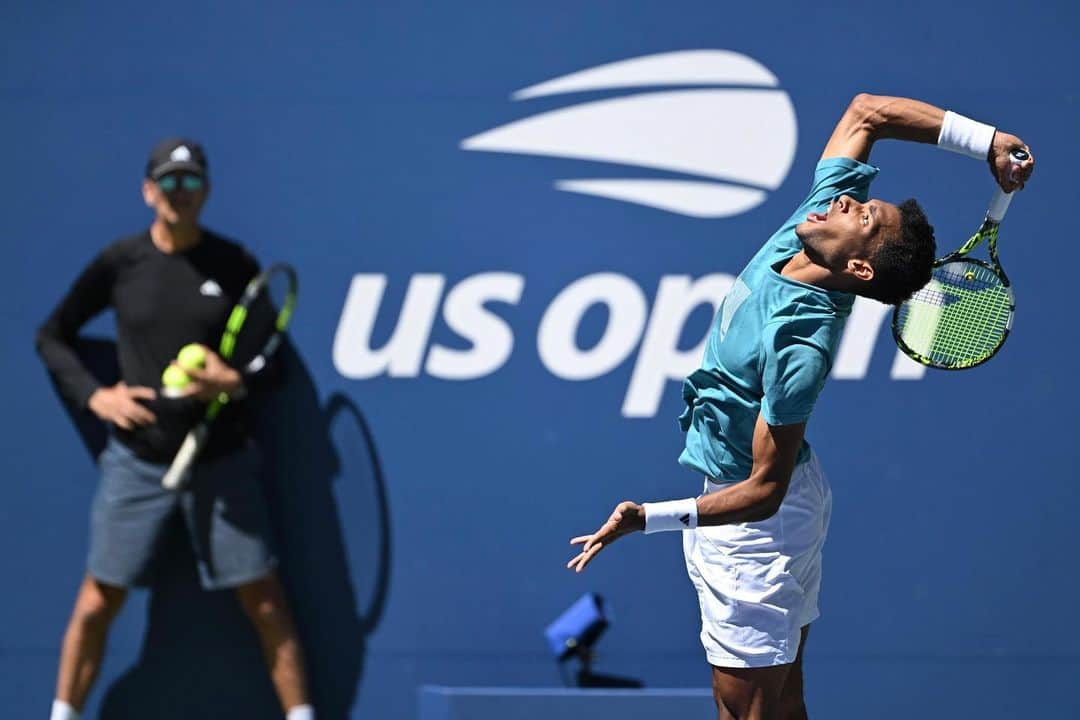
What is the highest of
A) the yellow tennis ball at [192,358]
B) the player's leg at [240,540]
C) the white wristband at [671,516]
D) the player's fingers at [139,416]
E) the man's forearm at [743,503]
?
the man's forearm at [743,503]

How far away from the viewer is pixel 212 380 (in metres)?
4.40

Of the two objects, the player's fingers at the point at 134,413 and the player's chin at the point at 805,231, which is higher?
the player's chin at the point at 805,231

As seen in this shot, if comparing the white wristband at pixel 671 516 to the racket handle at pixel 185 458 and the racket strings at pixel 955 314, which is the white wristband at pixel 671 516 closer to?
the racket strings at pixel 955 314

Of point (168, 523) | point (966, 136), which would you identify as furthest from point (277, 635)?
point (966, 136)

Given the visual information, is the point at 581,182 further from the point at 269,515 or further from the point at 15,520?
the point at 15,520

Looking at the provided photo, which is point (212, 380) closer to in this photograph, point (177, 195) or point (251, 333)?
point (251, 333)

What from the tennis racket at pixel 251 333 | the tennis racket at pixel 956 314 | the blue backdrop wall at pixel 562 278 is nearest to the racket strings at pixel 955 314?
the tennis racket at pixel 956 314

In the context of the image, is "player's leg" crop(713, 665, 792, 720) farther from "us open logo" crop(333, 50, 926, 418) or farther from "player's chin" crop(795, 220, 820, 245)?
"us open logo" crop(333, 50, 926, 418)

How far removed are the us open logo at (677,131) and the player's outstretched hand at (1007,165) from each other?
1200 mm

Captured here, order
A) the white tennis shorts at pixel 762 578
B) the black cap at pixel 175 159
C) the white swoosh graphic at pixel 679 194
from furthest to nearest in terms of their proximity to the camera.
Result: the white swoosh graphic at pixel 679 194, the black cap at pixel 175 159, the white tennis shorts at pixel 762 578

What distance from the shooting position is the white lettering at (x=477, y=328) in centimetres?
464

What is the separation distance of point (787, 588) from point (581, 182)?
154 centimetres

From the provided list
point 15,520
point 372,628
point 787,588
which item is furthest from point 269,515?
point 787,588

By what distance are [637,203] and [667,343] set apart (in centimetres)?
40
